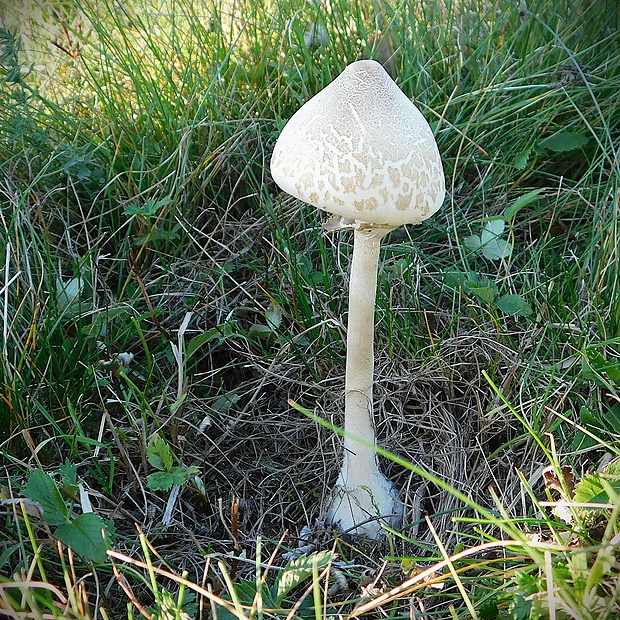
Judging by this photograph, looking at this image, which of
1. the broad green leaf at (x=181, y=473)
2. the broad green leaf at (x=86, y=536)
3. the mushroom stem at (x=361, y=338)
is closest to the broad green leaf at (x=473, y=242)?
the mushroom stem at (x=361, y=338)

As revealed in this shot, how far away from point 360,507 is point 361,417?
27cm

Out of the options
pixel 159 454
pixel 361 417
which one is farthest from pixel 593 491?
pixel 159 454

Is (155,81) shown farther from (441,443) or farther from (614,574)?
(614,574)

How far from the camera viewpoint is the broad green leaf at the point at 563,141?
2436 mm

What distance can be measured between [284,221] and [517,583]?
1.44 metres

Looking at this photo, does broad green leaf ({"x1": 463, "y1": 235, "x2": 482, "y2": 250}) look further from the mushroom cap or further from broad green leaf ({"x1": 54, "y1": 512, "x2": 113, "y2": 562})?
broad green leaf ({"x1": 54, "y1": 512, "x2": 113, "y2": 562})

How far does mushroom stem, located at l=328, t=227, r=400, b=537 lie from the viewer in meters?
1.66

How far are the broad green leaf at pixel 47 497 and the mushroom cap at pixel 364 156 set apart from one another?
0.86 metres

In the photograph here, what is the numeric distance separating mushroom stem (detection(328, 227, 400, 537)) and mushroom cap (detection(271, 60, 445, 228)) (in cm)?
18

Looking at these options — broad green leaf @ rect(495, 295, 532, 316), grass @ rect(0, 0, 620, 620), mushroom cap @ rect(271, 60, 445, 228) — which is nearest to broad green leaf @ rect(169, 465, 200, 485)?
grass @ rect(0, 0, 620, 620)

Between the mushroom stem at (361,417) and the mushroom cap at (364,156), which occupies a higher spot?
the mushroom cap at (364,156)

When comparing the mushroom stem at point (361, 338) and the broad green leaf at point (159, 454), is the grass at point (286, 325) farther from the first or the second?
the mushroom stem at point (361, 338)

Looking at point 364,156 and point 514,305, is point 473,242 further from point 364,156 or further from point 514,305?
point 364,156

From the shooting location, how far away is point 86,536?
4.78ft
